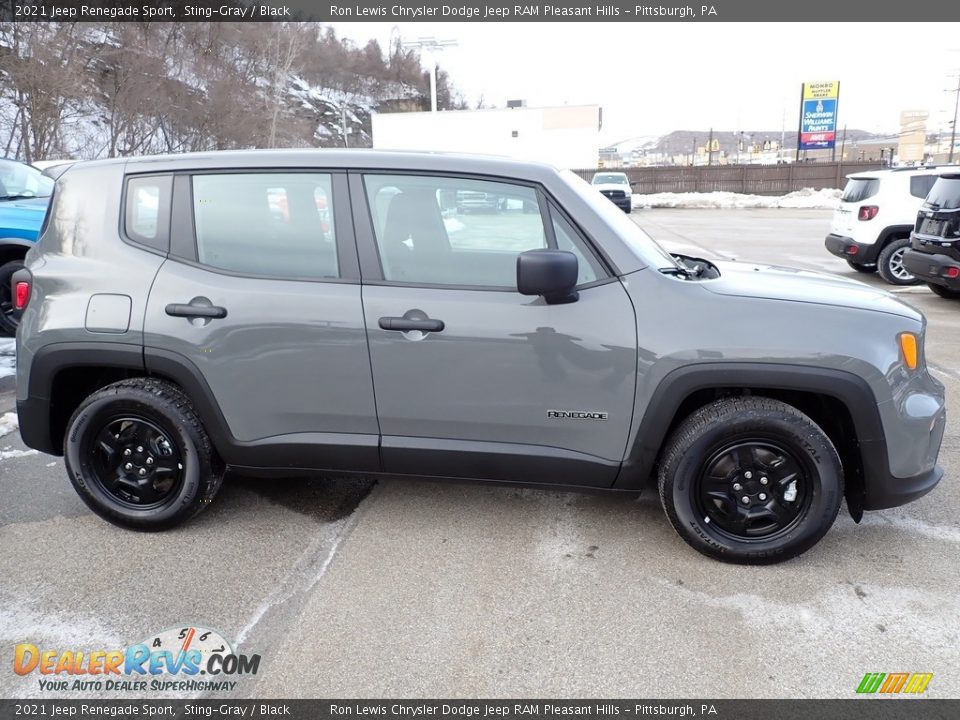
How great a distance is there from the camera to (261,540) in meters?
3.38

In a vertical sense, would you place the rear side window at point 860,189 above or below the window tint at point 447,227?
below

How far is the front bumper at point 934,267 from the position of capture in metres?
7.89

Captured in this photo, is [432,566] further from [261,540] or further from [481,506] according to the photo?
[261,540]

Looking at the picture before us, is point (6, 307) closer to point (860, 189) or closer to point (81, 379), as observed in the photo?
point (81, 379)

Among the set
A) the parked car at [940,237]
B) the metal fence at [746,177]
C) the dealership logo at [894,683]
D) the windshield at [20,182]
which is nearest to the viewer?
the dealership logo at [894,683]

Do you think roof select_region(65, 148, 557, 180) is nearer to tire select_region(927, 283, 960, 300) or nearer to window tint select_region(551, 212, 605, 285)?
window tint select_region(551, 212, 605, 285)

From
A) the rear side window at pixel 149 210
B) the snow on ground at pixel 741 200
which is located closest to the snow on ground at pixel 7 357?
the rear side window at pixel 149 210

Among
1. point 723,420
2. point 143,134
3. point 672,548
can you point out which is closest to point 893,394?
point 723,420

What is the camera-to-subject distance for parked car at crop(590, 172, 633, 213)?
27734 mm

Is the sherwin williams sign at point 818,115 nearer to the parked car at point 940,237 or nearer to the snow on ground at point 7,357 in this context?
the parked car at point 940,237

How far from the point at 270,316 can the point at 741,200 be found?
112 feet

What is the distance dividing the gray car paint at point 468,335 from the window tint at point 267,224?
0.25 ft

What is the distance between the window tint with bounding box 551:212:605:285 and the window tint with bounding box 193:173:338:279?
3.24ft

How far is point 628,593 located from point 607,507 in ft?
2.62
